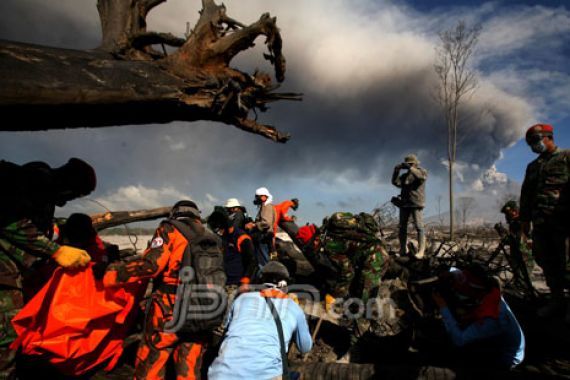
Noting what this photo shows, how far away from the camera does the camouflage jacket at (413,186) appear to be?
709 centimetres

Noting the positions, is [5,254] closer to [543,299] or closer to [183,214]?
[183,214]

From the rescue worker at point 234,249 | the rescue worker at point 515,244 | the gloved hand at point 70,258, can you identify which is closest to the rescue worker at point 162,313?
the gloved hand at point 70,258

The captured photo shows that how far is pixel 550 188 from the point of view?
4207mm

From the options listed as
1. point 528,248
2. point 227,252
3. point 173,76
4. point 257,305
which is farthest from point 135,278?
point 528,248

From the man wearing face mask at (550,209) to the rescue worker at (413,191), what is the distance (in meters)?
2.69

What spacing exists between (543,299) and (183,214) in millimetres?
5533

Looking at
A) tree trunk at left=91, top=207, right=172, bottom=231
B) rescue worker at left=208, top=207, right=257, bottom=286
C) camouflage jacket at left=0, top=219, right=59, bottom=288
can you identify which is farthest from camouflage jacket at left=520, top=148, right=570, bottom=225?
tree trunk at left=91, top=207, right=172, bottom=231

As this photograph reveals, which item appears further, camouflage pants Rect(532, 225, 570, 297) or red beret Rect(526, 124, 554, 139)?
red beret Rect(526, 124, 554, 139)

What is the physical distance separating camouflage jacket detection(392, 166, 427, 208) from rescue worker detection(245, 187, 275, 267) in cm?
284

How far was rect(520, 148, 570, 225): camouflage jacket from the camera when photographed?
4.08m

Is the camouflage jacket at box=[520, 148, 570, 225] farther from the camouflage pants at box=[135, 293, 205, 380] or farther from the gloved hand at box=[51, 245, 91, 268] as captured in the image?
the gloved hand at box=[51, 245, 91, 268]

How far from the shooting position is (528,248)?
22.8ft

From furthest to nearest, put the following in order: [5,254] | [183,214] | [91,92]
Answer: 1. [183,214]
2. [5,254]
3. [91,92]

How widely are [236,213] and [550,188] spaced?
5124 millimetres
